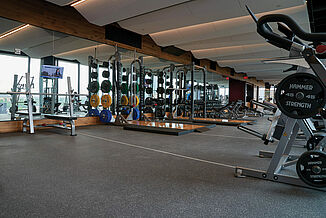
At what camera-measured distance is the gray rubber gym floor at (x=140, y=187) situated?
1427mm

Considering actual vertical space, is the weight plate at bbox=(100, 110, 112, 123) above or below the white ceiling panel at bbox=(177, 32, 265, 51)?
below

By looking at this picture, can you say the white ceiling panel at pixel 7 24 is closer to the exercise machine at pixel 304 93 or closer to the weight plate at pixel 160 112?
the weight plate at pixel 160 112

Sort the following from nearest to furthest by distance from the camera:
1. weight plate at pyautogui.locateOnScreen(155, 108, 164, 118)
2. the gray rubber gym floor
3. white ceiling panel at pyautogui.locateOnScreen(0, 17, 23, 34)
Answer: the gray rubber gym floor < white ceiling panel at pyautogui.locateOnScreen(0, 17, 23, 34) < weight plate at pyautogui.locateOnScreen(155, 108, 164, 118)

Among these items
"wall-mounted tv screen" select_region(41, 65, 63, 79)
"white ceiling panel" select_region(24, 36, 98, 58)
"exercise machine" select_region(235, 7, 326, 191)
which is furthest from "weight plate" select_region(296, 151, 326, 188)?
"white ceiling panel" select_region(24, 36, 98, 58)

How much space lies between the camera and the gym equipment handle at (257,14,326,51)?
1.33 metres

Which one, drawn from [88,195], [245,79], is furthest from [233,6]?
[245,79]

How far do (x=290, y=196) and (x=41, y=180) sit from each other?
2106mm

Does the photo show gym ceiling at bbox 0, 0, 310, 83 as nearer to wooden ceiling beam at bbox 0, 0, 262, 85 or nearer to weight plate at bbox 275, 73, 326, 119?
Answer: wooden ceiling beam at bbox 0, 0, 262, 85

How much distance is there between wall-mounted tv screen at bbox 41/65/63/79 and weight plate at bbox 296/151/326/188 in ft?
17.8

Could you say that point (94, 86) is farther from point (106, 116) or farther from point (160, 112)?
point (160, 112)

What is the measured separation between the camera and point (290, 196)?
1.67 meters

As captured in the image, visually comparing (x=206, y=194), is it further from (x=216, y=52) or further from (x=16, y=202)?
(x=216, y=52)

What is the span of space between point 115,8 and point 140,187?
4305mm

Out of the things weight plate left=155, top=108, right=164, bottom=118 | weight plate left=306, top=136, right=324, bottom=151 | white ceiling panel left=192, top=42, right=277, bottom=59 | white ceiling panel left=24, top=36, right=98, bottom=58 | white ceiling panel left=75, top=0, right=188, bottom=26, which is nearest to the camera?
weight plate left=306, top=136, right=324, bottom=151
